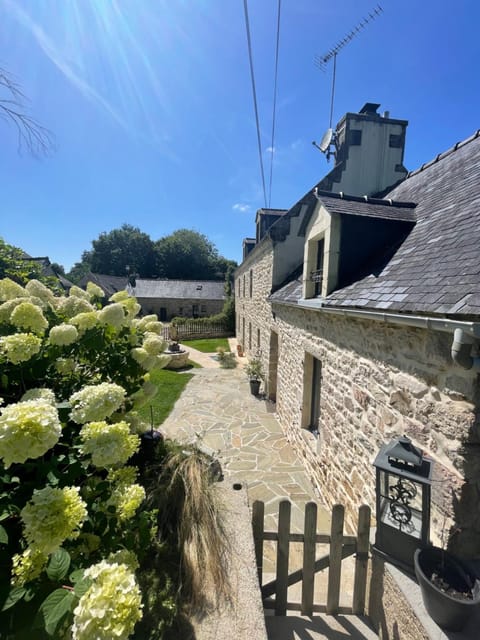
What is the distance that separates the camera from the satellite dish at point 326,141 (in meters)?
7.83

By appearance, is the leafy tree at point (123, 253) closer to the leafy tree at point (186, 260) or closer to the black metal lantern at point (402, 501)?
the leafy tree at point (186, 260)

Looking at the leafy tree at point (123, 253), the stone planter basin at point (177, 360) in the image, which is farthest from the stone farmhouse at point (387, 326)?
the leafy tree at point (123, 253)

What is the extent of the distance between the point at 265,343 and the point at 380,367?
656cm

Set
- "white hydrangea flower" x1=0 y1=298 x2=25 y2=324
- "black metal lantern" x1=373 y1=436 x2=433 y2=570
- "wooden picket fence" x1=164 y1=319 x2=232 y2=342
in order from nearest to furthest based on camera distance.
→ "white hydrangea flower" x1=0 y1=298 x2=25 y2=324 → "black metal lantern" x1=373 y1=436 x2=433 y2=570 → "wooden picket fence" x1=164 y1=319 x2=232 y2=342

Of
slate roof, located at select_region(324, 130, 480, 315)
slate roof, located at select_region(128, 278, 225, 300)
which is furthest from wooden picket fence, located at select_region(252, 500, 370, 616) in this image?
slate roof, located at select_region(128, 278, 225, 300)

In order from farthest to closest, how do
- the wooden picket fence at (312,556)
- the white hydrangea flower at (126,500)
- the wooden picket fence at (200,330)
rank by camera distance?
the wooden picket fence at (200,330) < the wooden picket fence at (312,556) < the white hydrangea flower at (126,500)

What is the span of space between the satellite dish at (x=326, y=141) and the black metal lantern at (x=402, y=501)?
28.1 feet

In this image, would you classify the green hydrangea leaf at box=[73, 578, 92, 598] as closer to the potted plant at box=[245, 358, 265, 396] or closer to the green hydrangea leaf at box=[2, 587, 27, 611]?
the green hydrangea leaf at box=[2, 587, 27, 611]

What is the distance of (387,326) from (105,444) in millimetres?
2816

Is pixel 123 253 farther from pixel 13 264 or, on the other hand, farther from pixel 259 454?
pixel 259 454

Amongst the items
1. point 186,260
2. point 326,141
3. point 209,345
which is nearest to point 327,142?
point 326,141

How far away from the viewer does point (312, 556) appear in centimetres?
262

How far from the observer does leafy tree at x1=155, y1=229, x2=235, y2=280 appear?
48469 millimetres

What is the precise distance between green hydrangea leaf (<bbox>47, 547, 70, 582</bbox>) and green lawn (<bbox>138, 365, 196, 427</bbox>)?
571 centimetres
